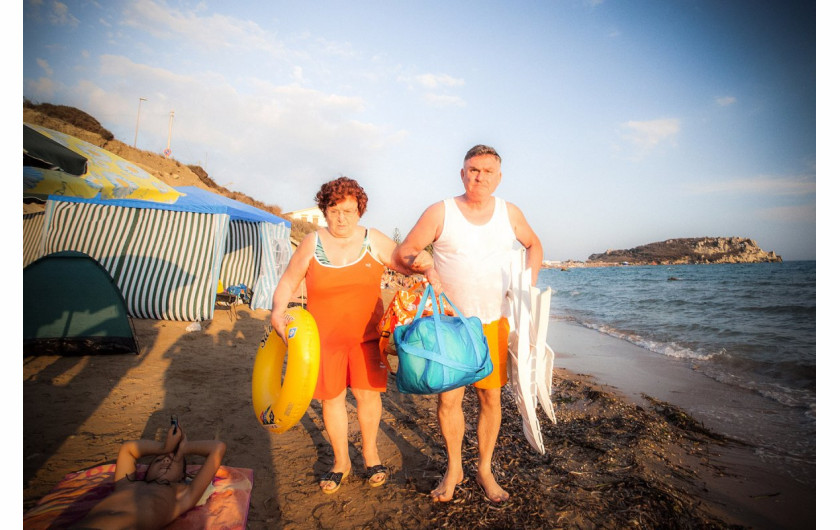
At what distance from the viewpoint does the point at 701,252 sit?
6041cm

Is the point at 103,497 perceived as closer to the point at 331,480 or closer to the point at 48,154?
the point at 331,480

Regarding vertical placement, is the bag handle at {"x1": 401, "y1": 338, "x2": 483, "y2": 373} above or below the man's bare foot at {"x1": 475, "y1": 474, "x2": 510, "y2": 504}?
above

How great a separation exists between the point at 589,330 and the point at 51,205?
1402 cm

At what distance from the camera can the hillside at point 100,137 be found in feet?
70.2

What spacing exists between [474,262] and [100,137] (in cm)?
3056

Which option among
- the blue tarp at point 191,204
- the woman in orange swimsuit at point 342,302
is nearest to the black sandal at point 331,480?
the woman in orange swimsuit at point 342,302

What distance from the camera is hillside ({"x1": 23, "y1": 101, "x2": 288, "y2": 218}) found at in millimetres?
21391

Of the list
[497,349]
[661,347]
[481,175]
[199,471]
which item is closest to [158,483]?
[199,471]

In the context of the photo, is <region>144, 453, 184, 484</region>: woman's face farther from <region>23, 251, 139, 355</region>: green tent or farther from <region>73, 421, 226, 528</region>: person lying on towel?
<region>23, 251, 139, 355</region>: green tent

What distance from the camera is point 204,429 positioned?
3.46 metres

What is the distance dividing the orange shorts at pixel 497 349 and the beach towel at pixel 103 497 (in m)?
1.74

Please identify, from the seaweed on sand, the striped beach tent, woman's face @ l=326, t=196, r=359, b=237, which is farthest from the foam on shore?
the striped beach tent

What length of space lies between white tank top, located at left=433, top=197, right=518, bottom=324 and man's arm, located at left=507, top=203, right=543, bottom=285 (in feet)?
0.54
